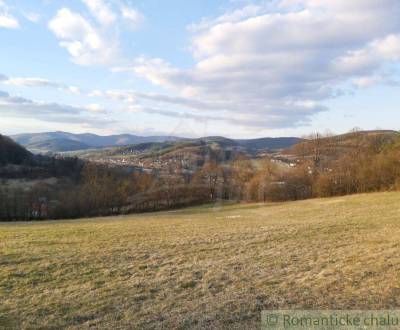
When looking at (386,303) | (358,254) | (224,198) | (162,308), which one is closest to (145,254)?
(162,308)

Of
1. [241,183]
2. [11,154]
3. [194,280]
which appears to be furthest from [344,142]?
[11,154]

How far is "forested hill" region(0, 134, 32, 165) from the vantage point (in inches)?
5846

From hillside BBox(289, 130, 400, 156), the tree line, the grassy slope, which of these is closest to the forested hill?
the tree line

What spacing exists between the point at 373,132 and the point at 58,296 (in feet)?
241

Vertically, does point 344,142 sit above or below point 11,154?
above

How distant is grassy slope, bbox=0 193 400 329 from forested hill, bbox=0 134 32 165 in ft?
470

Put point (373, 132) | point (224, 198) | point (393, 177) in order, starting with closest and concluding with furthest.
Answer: point (393, 177) < point (373, 132) < point (224, 198)

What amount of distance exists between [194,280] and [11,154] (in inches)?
6409

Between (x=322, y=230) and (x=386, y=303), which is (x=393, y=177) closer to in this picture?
(x=322, y=230)

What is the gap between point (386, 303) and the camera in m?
7.90

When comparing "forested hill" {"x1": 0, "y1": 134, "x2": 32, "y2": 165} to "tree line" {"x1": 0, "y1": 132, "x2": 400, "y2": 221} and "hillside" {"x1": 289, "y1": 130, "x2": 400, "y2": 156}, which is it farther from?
Answer: "hillside" {"x1": 289, "y1": 130, "x2": 400, "y2": 156}

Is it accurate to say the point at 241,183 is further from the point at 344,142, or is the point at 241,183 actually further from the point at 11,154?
the point at 11,154

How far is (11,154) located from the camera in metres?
155

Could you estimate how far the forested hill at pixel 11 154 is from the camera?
148m
